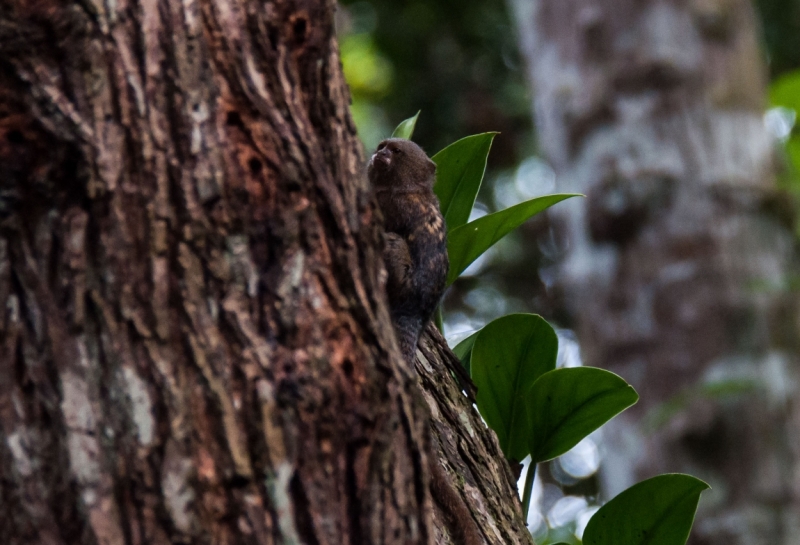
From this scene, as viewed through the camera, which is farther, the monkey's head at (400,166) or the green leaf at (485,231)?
the monkey's head at (400,166)

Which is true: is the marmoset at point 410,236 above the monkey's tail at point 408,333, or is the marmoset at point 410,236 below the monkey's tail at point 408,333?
above

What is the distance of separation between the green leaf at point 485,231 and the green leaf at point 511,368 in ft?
0.66

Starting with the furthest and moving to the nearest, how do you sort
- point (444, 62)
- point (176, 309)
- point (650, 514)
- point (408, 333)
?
1. point (444, 62)
2. point (408, 333)
3. point (650, 514)
4. point (176, 309)

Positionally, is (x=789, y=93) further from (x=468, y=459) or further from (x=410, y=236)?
(x=468, y=459)

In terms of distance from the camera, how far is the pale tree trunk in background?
4.15 metres

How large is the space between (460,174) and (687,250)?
249cm

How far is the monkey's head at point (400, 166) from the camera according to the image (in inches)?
102

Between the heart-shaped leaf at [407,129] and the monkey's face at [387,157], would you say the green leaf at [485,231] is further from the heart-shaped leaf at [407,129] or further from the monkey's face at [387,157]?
the monkey's face at [387,157]

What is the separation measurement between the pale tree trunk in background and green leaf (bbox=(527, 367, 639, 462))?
6.91 feet

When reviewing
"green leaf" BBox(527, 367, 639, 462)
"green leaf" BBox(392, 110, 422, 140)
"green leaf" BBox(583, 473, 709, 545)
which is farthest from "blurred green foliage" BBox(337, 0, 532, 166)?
"green leaf" BBox(583, 473, 709, 545)

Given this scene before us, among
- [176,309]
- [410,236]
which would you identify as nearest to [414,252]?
[410,236]

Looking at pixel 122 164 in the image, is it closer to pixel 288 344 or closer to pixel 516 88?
pixel 288 344

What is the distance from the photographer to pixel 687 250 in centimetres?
438

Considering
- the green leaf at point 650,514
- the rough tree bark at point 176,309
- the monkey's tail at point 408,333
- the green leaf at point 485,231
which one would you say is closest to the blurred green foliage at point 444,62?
the green leaf at point 485,231
